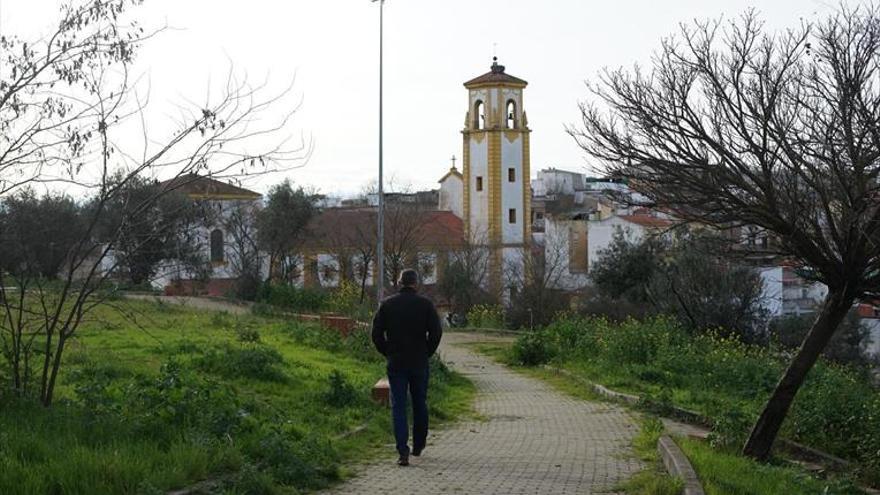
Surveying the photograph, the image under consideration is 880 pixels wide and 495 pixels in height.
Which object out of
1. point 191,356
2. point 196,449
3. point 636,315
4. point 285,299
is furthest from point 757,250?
point 636,315

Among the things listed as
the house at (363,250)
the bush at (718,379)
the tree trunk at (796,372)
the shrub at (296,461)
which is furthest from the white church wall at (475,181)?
the shrub at (296,461)

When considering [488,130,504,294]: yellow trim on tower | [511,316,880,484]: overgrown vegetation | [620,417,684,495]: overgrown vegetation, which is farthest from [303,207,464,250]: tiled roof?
[620,417,684,495]: overgrown vegetation

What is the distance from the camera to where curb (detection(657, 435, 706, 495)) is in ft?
27.1

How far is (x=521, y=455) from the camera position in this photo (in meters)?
10.8

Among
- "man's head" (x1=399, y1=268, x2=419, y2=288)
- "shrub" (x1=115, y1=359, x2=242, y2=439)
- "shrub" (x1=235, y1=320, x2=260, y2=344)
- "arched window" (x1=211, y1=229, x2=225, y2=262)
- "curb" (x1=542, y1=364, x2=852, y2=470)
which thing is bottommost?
"curb" (x1=542, y1=364, x2=852, y2=470)

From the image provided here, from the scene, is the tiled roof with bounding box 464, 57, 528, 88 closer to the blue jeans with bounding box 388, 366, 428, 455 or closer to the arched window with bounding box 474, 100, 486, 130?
the arched window with bounding box 474, 100, 486, 130

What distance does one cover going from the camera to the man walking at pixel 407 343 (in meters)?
9.98

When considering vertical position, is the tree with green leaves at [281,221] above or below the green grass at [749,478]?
above

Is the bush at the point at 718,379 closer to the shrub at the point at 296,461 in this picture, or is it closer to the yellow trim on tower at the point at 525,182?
the shrub at the point at 296,461

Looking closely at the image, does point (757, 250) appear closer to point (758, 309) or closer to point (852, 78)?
point (852, 78)

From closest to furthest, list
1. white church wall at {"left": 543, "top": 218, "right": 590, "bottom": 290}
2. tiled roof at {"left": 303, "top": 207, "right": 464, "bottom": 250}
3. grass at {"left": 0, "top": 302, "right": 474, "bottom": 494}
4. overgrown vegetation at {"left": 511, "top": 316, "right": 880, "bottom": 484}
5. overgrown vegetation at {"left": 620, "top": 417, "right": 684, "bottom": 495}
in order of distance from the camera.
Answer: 1. grass at {"left": 0, "top": 302, "right": 474, "bottom": 494}
2. overgrown vegetation at {"left": 620, "top": 417, "right": 684, "bottom": 495}
3. overgrown vegetation at {"left": 511, "top": 316, "right": 880, "bottom": 484}
4. tiled roof at {"left": 303, "top": 207, "right": 464, "bottom": 250}
5. white church wall at {"left": 543, "top": 218, "right": 590, "bottom": 290}

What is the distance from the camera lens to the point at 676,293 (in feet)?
99.9

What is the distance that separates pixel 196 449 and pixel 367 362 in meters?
12.5

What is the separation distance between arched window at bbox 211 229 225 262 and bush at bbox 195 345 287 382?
112 feet
